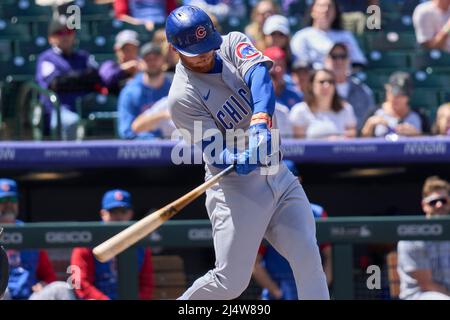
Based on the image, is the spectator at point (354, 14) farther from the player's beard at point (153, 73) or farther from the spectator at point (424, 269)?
the spectator at point (424, 269)

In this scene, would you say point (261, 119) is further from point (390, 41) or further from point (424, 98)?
point (390, 41)

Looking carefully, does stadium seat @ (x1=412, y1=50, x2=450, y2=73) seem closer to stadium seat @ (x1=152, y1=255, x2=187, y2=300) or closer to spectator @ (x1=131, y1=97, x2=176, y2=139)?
spectator @ (x1=131, y1=97, x2=176, y2=139)

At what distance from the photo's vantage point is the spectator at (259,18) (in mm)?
10065

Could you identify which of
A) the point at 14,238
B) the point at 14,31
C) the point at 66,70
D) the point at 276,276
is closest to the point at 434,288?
the point at 276,276

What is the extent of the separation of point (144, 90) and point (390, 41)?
8.88 ft

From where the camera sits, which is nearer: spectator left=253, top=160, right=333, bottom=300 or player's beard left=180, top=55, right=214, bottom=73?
player's beard left=180, top=55, right=214, bottom=73

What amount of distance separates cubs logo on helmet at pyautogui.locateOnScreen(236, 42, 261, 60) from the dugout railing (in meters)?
1.97

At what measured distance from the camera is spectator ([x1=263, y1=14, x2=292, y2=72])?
381 inches

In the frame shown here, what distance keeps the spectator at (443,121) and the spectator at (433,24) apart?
4.88ft

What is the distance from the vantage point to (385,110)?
9102mm

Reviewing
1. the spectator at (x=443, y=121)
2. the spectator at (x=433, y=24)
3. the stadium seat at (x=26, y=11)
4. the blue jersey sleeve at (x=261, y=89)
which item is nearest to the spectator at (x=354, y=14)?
the spectator at (x=433, y=24)

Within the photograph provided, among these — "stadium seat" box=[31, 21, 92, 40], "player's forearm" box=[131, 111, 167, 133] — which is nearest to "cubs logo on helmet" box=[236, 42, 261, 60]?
"player's forearm" box=[131, 111, 167, 133]
